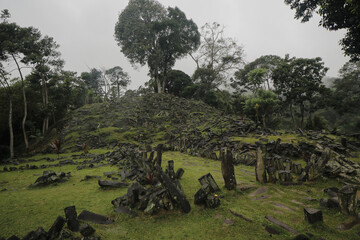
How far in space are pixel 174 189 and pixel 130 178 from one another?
3190mm

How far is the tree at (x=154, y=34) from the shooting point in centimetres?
3269

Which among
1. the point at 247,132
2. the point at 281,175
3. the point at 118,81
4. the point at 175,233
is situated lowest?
the point at 175,233

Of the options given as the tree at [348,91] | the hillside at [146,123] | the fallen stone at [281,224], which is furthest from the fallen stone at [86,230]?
the tree at [348,91]

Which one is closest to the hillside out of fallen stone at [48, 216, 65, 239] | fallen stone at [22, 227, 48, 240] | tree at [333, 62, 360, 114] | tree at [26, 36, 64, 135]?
tree at [26, 36, 64, 135]

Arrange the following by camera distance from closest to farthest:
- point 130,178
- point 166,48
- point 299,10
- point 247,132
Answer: point 130,178
point 299,10
point 247,132
point 166,48

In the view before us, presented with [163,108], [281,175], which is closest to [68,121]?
[163,108]

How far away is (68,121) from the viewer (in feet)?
79.9

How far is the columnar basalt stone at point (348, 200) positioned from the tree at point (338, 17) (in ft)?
29.3

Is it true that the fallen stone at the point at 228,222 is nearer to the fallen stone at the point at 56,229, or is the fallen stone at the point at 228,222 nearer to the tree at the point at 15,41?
the fallen stone at the point at 56,229

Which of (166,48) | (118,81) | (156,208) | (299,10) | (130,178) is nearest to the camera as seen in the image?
(156,208)

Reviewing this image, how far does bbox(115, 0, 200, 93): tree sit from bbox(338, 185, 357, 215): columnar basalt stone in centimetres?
3197

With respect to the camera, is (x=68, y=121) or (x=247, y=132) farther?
(x=68, y=121)

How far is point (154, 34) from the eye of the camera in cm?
3388

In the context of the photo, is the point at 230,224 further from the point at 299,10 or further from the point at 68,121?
the point at 68,121
